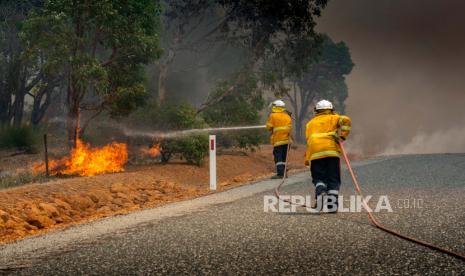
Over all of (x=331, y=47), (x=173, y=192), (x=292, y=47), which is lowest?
(x=173, y=192)

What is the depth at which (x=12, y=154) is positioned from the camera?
2050 centimetres

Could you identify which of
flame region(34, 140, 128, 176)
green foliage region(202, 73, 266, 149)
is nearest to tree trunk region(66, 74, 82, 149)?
flame region(34, 140, 128, 176)

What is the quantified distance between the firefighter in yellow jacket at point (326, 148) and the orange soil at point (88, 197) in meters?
3.47

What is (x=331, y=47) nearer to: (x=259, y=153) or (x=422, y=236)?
(x=259, y=153)

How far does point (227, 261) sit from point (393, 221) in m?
2.86

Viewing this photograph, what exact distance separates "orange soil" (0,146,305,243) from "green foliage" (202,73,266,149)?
170 inches

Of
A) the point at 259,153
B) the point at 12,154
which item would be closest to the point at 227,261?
the point at 12,154

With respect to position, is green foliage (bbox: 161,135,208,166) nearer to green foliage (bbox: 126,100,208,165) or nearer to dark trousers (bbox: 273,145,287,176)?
green foliage (bbox: 126,100,208,165)

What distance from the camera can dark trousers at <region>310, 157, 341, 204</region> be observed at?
26.5 ft

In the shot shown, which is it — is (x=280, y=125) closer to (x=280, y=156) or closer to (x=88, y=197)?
(x=280, y=156)

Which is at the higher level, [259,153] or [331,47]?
[331,47]

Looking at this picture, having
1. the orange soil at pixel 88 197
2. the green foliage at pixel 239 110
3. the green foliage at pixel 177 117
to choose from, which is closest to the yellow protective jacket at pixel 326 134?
the orange soil at pixel 88 197

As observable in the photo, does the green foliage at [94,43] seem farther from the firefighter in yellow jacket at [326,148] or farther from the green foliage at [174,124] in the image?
the firefighter in yellow jacket at [326,148]

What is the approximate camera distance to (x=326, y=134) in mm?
8094
